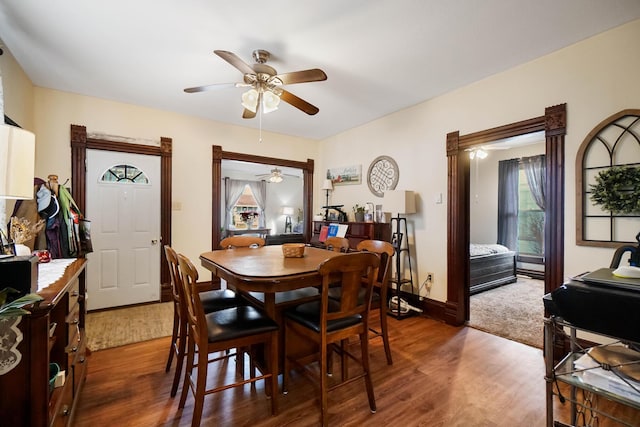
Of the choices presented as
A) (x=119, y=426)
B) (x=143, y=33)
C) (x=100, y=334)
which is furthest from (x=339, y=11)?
(x=100, y=334)

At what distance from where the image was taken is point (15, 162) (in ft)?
3.76

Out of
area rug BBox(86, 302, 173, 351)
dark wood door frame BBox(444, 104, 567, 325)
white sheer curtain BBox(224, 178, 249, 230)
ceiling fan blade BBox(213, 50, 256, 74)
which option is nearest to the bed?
dark wood door frame BBox(444, 104, 567, 325)

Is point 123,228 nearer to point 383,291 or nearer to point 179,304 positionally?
point 179,304

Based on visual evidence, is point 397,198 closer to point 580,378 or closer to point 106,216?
point 580,378

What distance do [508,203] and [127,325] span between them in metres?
7.09

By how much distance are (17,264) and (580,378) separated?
7.43 feet

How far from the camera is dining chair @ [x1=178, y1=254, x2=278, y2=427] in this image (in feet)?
4.97

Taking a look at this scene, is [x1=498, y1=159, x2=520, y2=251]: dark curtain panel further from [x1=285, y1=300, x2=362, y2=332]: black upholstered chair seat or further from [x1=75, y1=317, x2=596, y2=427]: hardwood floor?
[x1=285, y1=300, x2=362, y2=332]: black upholstered chair seat

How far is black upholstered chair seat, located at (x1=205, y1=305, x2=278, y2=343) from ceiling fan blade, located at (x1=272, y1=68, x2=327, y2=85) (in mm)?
1792

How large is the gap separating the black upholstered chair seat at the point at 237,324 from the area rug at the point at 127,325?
158 cm

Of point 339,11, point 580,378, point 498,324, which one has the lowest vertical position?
point 498,324

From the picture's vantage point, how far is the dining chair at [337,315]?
5.25ft

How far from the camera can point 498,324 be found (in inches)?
125

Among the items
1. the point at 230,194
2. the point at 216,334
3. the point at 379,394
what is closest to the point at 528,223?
the point at 379,394
